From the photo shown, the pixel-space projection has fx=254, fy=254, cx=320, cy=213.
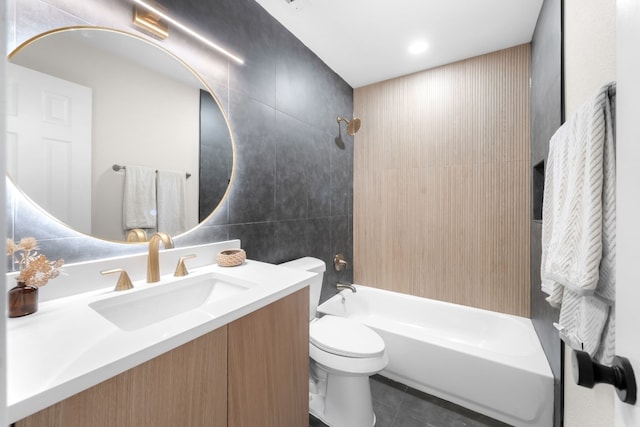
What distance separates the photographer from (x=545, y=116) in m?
1.44

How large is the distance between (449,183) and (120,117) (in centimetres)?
225

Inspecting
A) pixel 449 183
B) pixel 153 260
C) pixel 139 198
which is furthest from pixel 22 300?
pixel 449 183

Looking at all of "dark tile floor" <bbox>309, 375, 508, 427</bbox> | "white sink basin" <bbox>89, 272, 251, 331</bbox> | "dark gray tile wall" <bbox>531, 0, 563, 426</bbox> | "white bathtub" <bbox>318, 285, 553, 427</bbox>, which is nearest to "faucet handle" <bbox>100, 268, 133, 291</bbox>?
"white sink basin" <bbox>89, 272, 251, 331</bbox>

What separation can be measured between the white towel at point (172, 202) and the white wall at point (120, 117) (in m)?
0.03

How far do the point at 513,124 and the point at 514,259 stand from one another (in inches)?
40.6

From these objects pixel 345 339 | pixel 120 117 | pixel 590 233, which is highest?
pixel 120 117

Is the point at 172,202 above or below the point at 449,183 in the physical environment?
below

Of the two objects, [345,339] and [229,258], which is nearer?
[229,258]

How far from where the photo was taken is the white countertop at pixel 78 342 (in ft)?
1.49

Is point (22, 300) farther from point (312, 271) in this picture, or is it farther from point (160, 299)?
point (312, 271)

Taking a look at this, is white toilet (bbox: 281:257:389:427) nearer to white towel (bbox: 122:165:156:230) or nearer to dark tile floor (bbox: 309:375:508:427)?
dark tile floor (bbox: 309:375:508:427)

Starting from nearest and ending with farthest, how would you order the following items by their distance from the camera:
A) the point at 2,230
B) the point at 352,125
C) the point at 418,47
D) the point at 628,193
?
the point at 2,230
the point at 628,193
the point at 418,47
the point at 352,125

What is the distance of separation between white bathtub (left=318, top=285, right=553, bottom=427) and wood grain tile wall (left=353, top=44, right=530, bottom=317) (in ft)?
0.48

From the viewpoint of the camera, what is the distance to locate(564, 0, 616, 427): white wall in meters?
0.75
